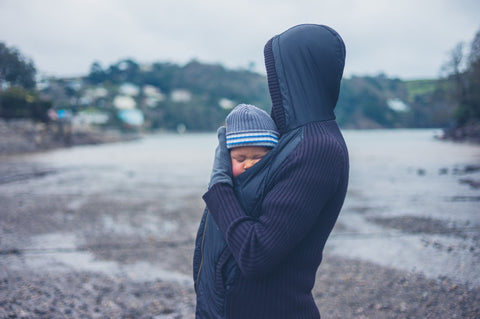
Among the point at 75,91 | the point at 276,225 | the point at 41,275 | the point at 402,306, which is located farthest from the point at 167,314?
the point at 75,91

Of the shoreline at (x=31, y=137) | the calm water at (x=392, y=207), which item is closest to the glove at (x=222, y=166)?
the calm water at (x=392, y=207)

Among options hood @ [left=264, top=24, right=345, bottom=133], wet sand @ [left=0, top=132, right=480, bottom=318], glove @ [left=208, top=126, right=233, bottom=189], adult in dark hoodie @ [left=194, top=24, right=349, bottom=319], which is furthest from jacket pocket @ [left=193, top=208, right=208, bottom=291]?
wet sand @ [left=0, top=132, right=480, bottom=318]

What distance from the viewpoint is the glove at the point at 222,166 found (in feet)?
4.06

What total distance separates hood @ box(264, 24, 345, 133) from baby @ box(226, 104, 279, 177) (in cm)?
8

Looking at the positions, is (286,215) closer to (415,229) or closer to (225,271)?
(225,271)

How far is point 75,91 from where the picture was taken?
69.1m

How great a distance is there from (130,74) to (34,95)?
77664 mm

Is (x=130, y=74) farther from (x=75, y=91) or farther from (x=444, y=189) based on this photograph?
(x=444, y=189)

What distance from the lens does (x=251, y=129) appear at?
1.28 m

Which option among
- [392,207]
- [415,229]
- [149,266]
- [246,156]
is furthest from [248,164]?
[392,207]

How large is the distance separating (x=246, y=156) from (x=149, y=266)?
9.43 feet

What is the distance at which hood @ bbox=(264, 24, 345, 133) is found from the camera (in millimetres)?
1151

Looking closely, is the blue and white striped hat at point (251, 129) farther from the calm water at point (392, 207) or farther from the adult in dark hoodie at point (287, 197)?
the calm water at point (392, 207)

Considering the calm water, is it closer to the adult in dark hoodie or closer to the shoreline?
the adult in dark hoodie
